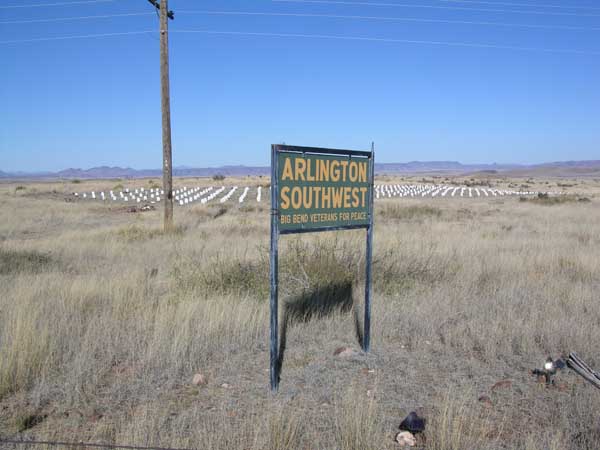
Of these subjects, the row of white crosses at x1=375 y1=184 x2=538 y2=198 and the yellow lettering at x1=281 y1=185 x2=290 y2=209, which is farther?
the row of white crosses at x1=375 y1=184 x2=538 y2=198

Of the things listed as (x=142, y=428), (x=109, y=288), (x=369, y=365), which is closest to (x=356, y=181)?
(x=369, y=365)

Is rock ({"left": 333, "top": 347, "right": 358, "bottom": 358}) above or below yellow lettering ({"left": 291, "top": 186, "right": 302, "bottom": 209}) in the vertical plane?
below

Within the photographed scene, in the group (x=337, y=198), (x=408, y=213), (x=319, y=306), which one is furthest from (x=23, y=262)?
(x=408, y=213)

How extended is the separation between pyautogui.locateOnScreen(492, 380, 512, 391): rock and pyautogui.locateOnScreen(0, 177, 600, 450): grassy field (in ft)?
0.06

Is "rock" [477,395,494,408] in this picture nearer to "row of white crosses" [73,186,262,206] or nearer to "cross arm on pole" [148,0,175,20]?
"cross arm on pole" [148,0,175,20]

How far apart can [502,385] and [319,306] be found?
8.35 feet

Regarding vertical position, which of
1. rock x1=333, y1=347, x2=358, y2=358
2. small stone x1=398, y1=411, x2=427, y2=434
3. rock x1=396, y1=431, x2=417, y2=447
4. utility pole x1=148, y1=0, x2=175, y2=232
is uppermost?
utility pole x1=148, y1=0, x2=175, y2=232

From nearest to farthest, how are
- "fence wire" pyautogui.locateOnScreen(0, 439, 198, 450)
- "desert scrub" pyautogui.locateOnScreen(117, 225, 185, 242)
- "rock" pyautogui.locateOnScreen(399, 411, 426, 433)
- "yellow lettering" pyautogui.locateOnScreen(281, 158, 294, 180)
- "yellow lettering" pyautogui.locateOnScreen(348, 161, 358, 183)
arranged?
"fence wire" pyautogui.locateOnScreen(0, 439, 198, 450) < "rock" pyautogui.locateOnScreen(399, 411, 426, 433) < "yellow lettering" pyautogui.locateOnScreen(281, 158, 294, 180) < "yellow lettering" pyautogui.locateOnScreen(348, 161, 358, 183) < "desert scrub" pyautogui.locateOnScreen(117, 225, 185, 242)

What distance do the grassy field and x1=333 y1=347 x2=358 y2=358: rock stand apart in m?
0.09

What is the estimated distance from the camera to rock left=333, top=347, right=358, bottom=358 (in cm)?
482

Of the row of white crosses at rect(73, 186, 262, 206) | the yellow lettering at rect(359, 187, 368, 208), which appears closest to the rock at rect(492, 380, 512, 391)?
the yellow lettering at rect(359, 187, 368, 208)

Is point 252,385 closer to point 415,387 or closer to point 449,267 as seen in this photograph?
point 415,387

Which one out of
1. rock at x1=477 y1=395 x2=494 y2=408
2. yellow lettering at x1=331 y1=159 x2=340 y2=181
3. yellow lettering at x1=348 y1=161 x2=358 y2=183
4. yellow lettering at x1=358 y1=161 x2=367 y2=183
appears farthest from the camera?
yellow lettering at x1=358 y1=161 x2=367 y2=183

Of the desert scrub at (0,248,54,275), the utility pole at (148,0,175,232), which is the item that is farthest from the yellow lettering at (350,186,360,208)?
the utility pole at (148,0,175,232)
